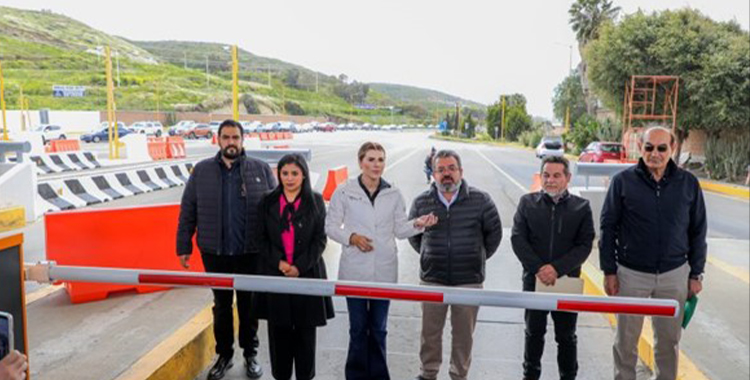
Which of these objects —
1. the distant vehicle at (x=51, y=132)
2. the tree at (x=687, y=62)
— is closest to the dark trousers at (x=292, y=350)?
the tree at (x=687, y=62)

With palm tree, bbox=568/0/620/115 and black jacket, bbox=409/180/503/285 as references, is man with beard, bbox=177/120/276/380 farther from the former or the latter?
palm tree, bbox=568/0/620/115

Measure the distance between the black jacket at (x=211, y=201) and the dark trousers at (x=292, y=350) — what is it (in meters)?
0.66

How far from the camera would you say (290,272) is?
11.4ft

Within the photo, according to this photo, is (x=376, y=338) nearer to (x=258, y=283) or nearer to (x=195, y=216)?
(x=258, y=283)

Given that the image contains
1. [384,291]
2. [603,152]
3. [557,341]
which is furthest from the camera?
[603,152]

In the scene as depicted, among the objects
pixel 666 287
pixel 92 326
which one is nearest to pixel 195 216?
pixel 92 326

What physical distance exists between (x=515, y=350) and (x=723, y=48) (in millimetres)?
24322

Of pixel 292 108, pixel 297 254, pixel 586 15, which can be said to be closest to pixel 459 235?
pixel 297 254

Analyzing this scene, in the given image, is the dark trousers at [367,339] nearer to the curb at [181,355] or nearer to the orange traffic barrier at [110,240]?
the curb at [181,355]

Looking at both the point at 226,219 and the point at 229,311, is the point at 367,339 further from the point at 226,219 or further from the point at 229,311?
the point at 226,219

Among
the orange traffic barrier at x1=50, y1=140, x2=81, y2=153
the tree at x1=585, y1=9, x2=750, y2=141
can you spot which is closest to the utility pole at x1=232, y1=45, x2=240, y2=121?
the orange traffic barrier at x1=50, y1=140, x2=81, y2=153

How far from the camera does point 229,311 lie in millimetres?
3926

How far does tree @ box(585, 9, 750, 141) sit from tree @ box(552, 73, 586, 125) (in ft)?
109

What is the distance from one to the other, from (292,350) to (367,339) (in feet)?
1.57
